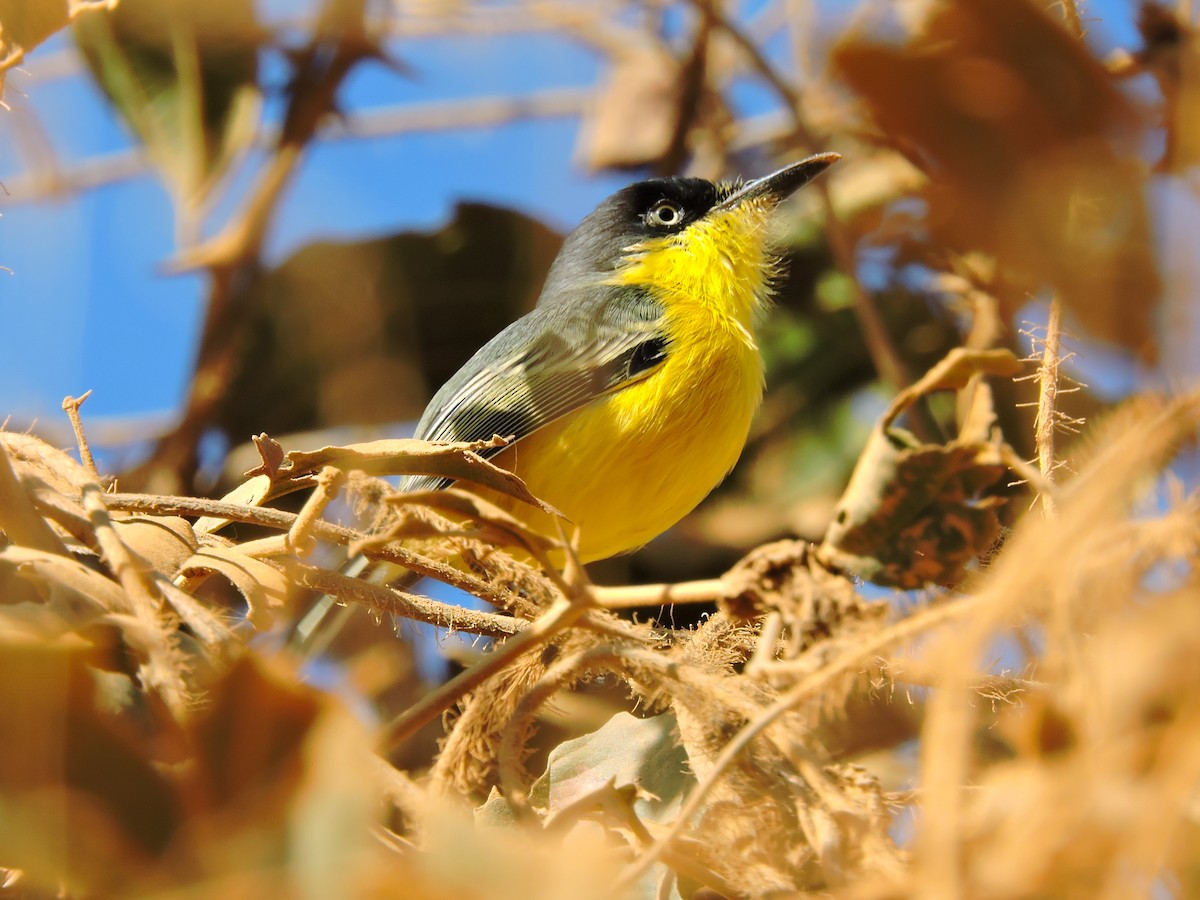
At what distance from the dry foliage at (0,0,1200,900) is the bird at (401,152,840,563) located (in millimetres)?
1606

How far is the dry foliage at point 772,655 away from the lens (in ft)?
2.48

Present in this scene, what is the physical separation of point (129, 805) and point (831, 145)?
4.78m

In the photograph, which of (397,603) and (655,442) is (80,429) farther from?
(655,442)

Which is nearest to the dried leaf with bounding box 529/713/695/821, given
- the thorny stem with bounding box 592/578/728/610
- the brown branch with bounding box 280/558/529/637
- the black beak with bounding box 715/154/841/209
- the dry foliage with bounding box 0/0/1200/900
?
the dry foliage with bounding box 0/0/1200/900

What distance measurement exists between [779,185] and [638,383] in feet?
3.93

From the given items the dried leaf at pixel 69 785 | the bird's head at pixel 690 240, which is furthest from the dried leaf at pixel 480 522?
the bird's head at pixel 690 240

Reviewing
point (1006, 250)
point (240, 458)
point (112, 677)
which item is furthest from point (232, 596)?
point (1006, 250)

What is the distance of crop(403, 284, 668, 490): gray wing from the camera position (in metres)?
3.84

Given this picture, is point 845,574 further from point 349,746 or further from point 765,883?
point 349,746

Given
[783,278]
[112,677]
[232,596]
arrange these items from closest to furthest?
[112,677] → [232,596] → [783,278]

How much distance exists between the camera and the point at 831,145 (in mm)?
5195

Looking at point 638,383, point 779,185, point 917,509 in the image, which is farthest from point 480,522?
point 779,185

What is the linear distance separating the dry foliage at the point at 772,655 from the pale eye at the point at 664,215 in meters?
3.00

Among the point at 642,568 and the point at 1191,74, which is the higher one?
the point at 1191,74
